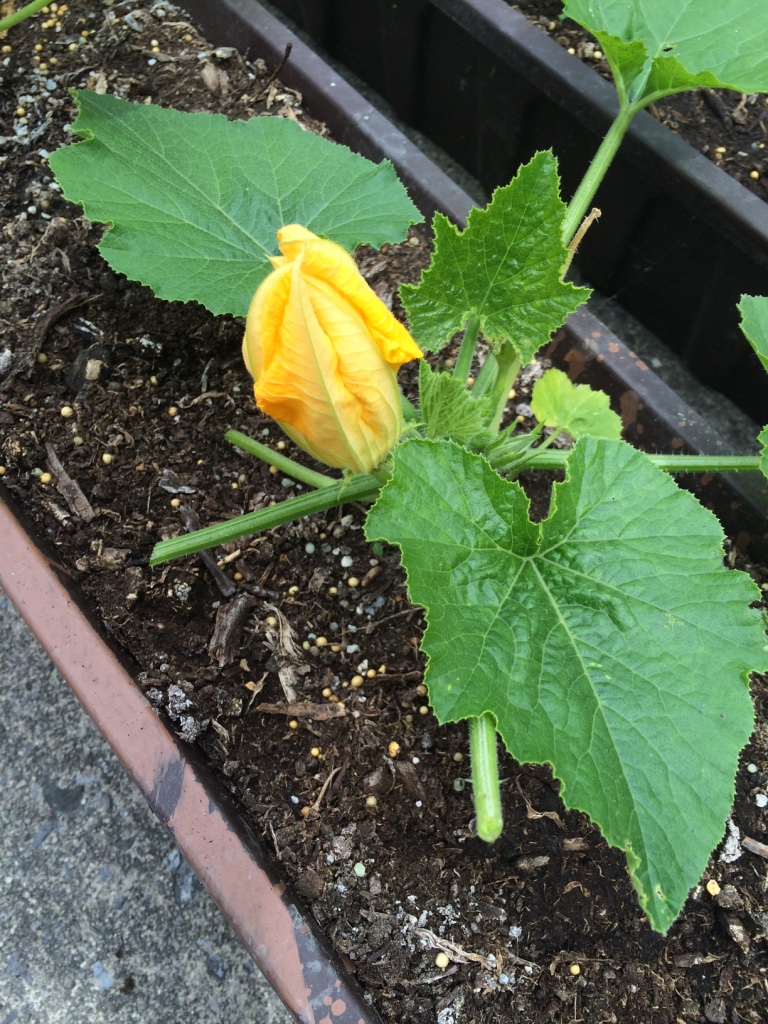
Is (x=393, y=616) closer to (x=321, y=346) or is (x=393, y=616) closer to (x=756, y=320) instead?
(x=321, y=346)

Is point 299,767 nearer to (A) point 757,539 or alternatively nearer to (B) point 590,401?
(B) point 590,401

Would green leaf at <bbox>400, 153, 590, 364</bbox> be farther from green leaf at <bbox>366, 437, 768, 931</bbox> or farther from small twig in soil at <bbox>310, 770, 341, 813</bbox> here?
small twig in soil at <bbox>310, 770, 341, 813</bbox>

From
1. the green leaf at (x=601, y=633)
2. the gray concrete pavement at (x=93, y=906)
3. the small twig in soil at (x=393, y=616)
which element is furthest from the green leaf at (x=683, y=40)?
the gray concrete pavement at (x=93, y=906)

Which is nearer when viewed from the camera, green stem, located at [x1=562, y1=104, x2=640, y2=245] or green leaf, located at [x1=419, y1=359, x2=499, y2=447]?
green leaf, located at [x1=419, y1=359, x2=499, y2=447]

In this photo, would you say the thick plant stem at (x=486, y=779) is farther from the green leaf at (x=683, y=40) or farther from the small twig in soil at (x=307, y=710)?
the green leaf at (x=683, y=40)

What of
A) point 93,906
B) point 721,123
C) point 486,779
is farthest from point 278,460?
point 721,123

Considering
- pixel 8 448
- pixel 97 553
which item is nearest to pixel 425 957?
pixel 97 553

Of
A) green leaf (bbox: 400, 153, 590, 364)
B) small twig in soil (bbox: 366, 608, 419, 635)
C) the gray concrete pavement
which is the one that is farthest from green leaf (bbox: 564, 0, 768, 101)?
the gray concrete pavement
